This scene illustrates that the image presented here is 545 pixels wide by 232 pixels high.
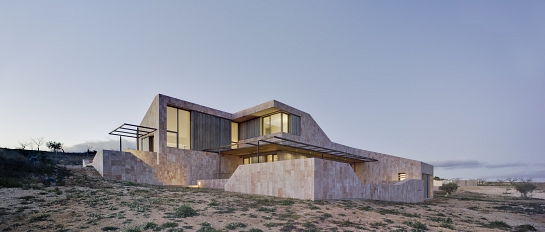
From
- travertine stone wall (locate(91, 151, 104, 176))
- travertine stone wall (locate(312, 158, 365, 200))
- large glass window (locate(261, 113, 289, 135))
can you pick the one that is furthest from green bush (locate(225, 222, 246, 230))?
large glass window (locate(261, 113, 289, 135))

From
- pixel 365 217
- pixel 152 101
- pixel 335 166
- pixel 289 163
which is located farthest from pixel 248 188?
pixel 152 101

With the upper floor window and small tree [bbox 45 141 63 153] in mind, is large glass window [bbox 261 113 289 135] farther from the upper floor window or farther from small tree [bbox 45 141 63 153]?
small tree [bbox 45 141 63 153]

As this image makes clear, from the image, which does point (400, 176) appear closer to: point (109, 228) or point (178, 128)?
point (178, 128)

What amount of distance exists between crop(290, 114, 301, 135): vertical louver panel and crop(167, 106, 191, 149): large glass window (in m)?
11.5

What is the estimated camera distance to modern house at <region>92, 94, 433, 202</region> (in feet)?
60.4

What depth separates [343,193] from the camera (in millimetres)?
19031

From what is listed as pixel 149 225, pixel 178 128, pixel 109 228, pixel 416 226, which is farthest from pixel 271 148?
pixel 109 228

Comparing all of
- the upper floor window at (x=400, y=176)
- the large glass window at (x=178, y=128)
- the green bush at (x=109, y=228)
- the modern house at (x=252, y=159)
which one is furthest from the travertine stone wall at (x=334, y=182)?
the upper floor window at (x=400, y=176)

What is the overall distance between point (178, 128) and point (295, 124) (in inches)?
520

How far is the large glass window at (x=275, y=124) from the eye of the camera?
32750 mm

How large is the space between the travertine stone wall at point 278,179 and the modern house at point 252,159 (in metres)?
0.06

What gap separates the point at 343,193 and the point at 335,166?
208 centimetres

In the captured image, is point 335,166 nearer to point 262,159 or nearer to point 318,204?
point 318,204

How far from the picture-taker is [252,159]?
112 feet
